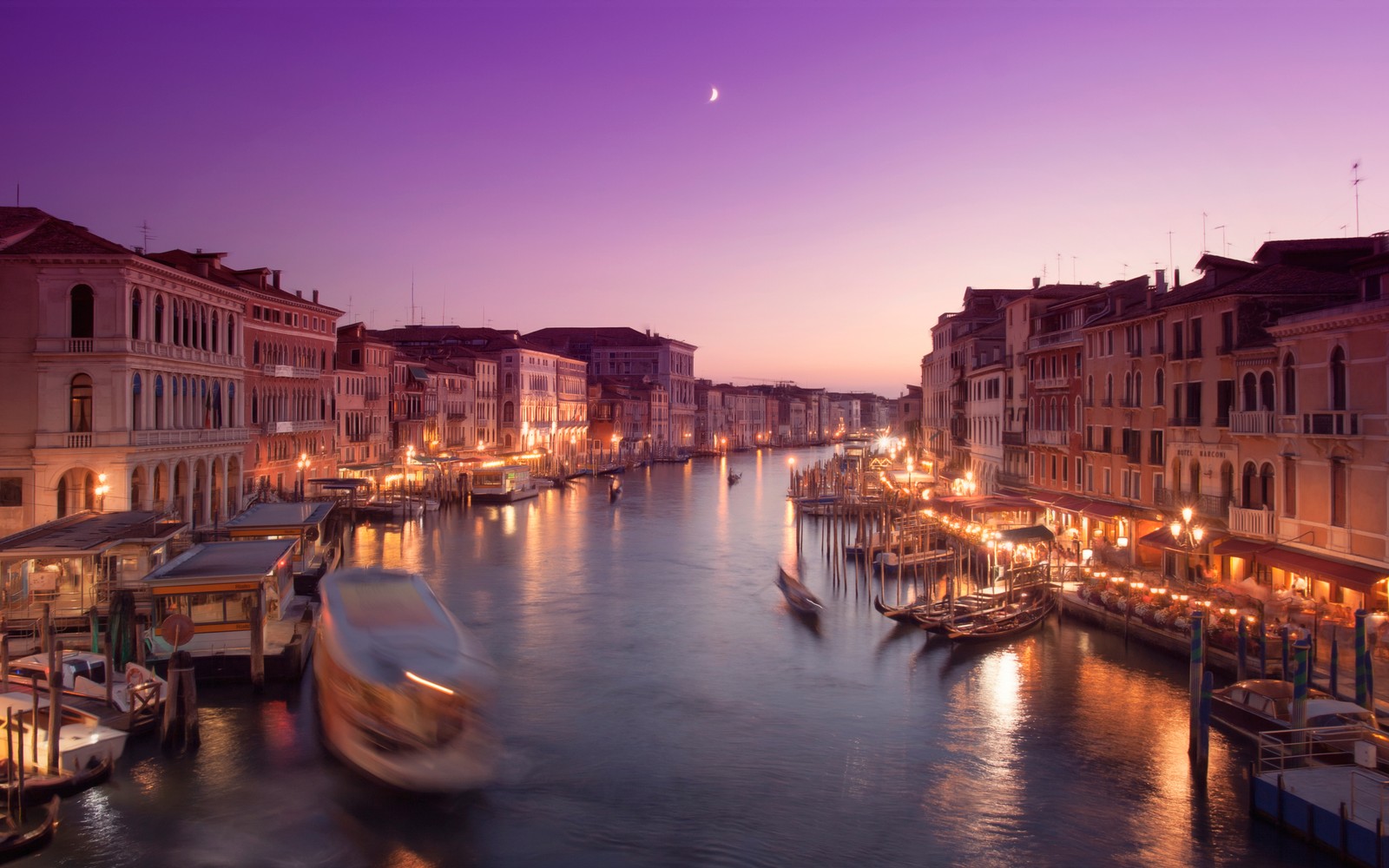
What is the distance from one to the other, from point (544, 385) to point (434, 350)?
791cm

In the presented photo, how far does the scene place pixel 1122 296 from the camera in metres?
20.2

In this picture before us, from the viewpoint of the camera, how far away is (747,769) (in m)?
10.8

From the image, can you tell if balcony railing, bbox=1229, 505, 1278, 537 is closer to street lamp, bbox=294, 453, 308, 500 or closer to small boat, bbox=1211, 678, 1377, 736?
small boat, bbox=1211, 678, 1377, 736

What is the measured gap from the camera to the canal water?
29.3 ft

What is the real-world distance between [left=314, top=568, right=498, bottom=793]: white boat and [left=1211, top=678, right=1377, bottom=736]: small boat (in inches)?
300

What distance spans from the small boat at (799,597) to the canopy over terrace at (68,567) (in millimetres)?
10359

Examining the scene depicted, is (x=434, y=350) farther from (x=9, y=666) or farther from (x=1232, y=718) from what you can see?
(x=1232, y=718)

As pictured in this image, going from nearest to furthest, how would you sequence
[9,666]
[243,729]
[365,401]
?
[9,666]
[243,729]
[365,401]

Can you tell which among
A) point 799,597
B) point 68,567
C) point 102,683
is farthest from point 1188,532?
point 68,567

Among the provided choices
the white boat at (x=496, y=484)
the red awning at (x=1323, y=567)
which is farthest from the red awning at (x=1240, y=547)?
the white boat at (x=496, y=484)

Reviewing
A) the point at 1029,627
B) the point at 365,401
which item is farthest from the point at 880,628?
the point at 365,401

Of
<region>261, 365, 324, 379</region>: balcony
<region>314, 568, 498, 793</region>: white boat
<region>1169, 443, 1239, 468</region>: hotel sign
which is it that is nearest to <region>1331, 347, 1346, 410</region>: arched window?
<region>1169, 443, 1239, 468</region>: hotel sign

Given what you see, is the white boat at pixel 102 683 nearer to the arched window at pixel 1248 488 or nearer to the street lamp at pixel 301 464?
the arched window at pixel 1248 488

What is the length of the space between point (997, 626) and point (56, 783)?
12.5 meters
